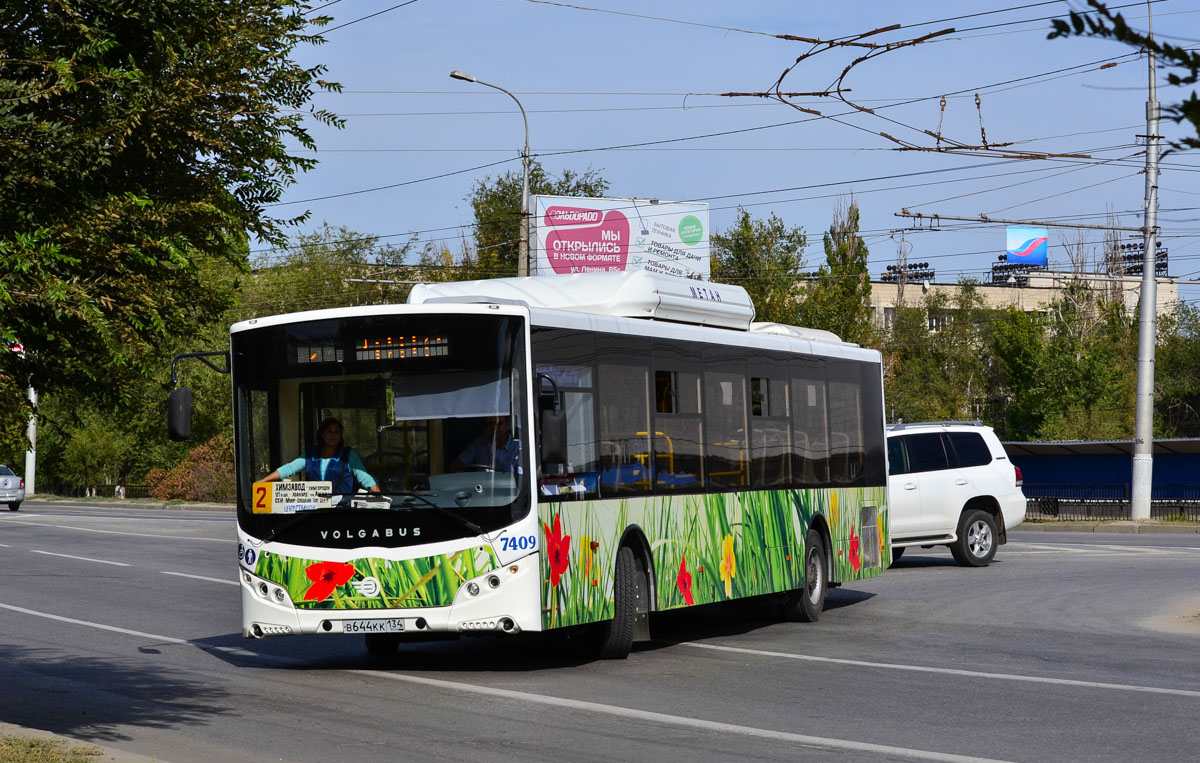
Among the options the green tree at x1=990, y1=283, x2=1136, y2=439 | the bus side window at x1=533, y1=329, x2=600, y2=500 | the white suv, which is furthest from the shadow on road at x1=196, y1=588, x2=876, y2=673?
the green tree at x1=990, y1=283, x2=1136, y2=439

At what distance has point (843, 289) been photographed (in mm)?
54344

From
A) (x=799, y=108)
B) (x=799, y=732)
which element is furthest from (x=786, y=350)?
(x=799, y=108)

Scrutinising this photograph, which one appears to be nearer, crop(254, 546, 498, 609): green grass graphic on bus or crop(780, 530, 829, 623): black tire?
crop(254, 546, 498, 609): green grass graphic on bus

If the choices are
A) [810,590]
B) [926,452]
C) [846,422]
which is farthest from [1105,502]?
[810,590]

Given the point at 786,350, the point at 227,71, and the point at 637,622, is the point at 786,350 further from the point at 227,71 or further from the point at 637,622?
the point at 227,71

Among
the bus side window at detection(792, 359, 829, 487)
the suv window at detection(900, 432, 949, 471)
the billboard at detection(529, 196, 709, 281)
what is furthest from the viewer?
the billboard at detection(529, 196, 709, 281)

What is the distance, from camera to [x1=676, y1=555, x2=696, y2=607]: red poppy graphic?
13875 mm

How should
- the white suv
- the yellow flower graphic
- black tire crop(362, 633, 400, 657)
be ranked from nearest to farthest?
black tire crop(362, 633, 400, 657) → the yellow flower graphic → the white suv

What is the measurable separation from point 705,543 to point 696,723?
4614 mm

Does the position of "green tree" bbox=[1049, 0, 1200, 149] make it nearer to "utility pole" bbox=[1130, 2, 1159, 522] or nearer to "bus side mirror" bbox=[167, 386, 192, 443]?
"bus side mirror" bbox=[167, 386, 192, 443]

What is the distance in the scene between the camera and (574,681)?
11789 mm

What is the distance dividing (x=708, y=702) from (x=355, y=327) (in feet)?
13.3

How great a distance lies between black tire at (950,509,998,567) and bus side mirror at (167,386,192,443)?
13892 millimetres

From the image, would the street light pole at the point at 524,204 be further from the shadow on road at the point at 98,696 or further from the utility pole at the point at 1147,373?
the shadow on road at the point at 98,696
